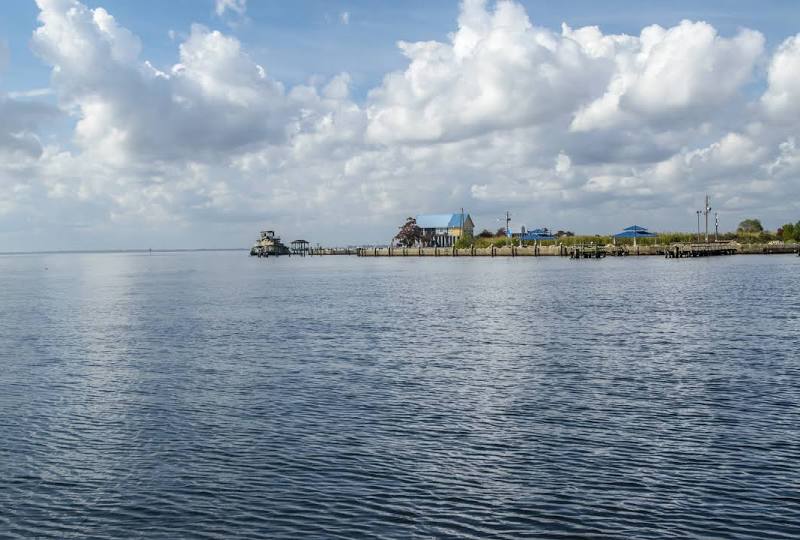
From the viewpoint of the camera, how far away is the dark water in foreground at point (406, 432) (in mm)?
14359

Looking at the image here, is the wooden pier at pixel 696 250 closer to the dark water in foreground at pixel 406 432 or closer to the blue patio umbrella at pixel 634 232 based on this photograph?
the blue patio umbrella at pixel 634 232

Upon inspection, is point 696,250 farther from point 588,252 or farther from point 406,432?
point 406,432

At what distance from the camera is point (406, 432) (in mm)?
20344

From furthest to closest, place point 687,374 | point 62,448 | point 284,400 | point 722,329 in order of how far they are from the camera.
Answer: point 722,329
point 687,374
point 284,400
point 62,448

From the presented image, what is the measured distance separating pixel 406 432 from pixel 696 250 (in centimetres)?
15818

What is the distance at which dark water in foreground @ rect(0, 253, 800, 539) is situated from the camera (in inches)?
565

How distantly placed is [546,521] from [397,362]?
60.9 feet

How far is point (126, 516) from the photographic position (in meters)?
14.7

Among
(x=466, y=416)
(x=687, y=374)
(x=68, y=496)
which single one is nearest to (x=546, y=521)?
(x=466, y=416)

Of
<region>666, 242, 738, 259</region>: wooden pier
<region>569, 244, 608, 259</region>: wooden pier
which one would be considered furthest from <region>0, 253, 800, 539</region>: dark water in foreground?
<region>569, 244, 608, 259</region>: wooden pier

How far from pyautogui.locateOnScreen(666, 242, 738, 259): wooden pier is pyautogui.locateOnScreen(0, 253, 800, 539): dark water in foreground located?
12457 centimetres

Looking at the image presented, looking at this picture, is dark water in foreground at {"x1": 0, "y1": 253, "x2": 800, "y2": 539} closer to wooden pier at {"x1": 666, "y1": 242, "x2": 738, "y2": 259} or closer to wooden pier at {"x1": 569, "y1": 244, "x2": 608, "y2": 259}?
wooden pier at {"x1": 666, "y1": 242, "x2": 738, "y2": 259}

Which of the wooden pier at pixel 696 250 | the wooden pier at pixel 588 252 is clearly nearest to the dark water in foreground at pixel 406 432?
the wooden pier at pixel 696 250

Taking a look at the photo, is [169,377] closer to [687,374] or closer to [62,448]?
[62,448]
